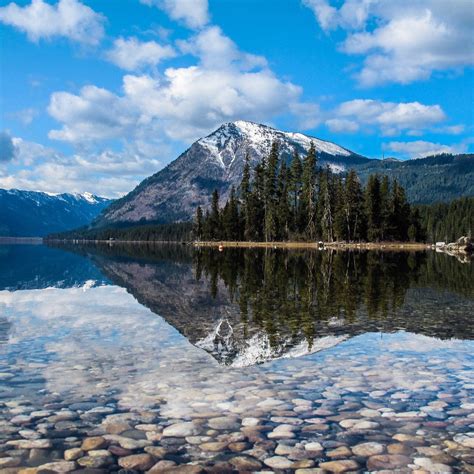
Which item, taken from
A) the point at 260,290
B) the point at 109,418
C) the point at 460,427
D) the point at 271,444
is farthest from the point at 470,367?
the point at 260,290

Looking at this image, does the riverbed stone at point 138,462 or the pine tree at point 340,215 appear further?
the pine tree at point 340,215

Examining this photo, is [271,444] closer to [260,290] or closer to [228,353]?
[228,353]

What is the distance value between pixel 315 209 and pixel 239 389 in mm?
114143

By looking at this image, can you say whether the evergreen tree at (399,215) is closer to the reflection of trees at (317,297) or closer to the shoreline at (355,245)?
the shoreline at (355,245)

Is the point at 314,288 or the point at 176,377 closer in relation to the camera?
the point at 176,377

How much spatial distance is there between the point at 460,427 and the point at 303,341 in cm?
647

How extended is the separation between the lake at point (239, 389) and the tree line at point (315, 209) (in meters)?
95.1

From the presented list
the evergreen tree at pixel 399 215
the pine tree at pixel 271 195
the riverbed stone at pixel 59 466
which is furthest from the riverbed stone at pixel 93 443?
the evergreen tree at pixel 399 215

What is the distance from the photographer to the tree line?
113 metres

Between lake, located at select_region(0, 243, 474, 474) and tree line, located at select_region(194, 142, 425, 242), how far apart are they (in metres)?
95.1

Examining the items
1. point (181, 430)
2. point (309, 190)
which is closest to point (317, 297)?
point (181, 430)

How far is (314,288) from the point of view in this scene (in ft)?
90.8

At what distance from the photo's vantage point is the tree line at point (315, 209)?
→ 372 feet

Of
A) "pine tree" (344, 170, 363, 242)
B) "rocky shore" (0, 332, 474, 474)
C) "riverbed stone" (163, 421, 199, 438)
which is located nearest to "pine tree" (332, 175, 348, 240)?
"pine tree" (344, 170, 363, 242)
